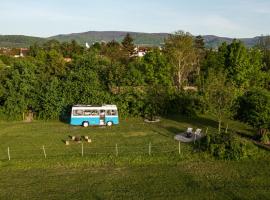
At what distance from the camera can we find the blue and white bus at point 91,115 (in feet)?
116

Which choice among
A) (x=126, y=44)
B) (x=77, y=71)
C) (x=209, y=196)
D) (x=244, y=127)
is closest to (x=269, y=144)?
Answer: (x=244, y=127)

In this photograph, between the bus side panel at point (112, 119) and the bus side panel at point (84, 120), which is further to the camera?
the bus side panel at point (112, 119)

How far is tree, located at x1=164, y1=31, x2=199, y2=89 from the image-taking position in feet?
189

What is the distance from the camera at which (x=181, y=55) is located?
57.7 metres

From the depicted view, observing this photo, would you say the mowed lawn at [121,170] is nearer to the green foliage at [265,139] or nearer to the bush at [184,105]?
the green foliage at [265,139]

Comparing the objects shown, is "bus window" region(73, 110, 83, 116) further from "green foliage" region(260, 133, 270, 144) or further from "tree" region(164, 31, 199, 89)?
"tree" region(164, 31, 199, 89)

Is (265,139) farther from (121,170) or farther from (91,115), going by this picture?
(91,115)

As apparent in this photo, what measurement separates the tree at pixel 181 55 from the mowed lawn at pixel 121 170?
2686cm

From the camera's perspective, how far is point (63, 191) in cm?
1914

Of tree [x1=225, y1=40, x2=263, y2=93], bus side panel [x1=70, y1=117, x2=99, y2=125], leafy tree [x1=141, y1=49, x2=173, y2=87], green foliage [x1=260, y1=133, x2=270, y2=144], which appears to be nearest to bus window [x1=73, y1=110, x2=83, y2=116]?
bus side panel [x1=70, y1=117, x2=99, y2=125]

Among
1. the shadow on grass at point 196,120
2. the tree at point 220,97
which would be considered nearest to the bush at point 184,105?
the shadow on grass at point 196,120

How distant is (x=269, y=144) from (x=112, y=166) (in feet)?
42.4

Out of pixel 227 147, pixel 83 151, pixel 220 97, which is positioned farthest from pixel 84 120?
pixel 227 147

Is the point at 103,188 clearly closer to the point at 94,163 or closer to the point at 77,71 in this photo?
the point at 94,163
